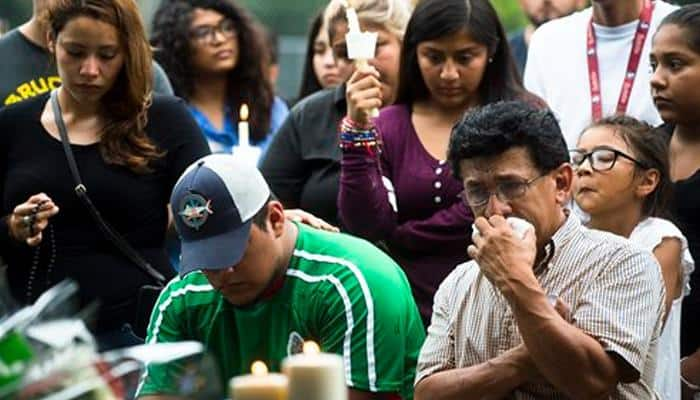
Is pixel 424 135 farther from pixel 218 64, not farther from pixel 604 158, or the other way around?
pixel 218 64

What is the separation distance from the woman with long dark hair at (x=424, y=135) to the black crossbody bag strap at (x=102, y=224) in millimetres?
652

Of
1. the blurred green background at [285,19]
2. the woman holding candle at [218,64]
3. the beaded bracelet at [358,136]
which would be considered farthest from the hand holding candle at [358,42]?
the blurred green background at [285,19]

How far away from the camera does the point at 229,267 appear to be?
4.45 metres

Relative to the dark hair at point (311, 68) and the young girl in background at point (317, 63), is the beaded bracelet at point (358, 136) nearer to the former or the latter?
the young girl in background at point (317, 63)

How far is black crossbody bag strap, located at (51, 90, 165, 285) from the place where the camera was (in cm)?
563

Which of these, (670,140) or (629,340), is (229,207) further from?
(670,140)

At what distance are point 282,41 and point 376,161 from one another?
9.86 metres

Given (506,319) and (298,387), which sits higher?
(298,387)

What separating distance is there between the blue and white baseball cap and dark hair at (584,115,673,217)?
4.29 feet

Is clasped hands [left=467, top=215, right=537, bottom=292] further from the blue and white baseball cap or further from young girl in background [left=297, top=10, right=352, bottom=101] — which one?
young girl in background [left=297, top=10, right=352, bottom=101]

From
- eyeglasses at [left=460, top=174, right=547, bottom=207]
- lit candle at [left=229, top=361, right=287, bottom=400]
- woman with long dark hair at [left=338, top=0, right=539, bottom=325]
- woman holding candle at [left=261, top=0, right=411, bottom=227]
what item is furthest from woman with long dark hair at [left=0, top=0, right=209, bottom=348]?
lit candle at [left=229, top=361, right=287, bottom=400]

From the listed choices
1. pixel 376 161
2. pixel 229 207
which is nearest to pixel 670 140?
pixel 376 161

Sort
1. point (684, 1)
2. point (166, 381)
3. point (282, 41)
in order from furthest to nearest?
1. point (282, 41)
2. point (684, 1)
3. point (166, 381)

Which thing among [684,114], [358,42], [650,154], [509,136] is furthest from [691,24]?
[509,136]
